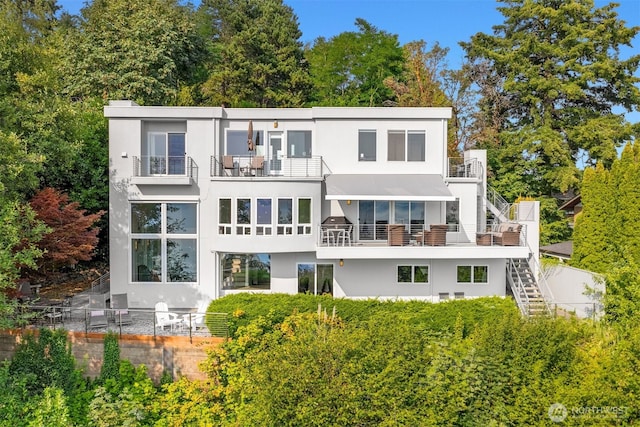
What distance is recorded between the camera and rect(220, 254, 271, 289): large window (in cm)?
2267

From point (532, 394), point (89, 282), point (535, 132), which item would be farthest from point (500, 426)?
point (535, 132)

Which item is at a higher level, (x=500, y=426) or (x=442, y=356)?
(x=442, y=356)

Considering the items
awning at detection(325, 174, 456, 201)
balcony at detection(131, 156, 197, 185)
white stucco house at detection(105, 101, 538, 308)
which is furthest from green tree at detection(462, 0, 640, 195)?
balcony at detection(131, 156, 197, 185)

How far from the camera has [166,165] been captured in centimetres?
2242

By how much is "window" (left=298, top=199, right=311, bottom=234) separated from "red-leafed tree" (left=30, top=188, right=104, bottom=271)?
404 inches

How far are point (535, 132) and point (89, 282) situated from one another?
36.2 meters

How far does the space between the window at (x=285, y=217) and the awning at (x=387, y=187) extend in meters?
2.21

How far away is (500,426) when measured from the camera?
12.7 metres

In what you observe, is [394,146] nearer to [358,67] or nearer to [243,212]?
[243,212]

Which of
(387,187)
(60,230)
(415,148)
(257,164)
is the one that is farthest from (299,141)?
(60,230)

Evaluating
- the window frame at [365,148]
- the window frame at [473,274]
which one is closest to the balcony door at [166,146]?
the window frame at [365,148]

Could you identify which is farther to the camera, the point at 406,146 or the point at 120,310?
the point at 406,146

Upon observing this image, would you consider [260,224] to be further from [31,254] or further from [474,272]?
[474,272]

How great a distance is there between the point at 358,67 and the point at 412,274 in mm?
33065
